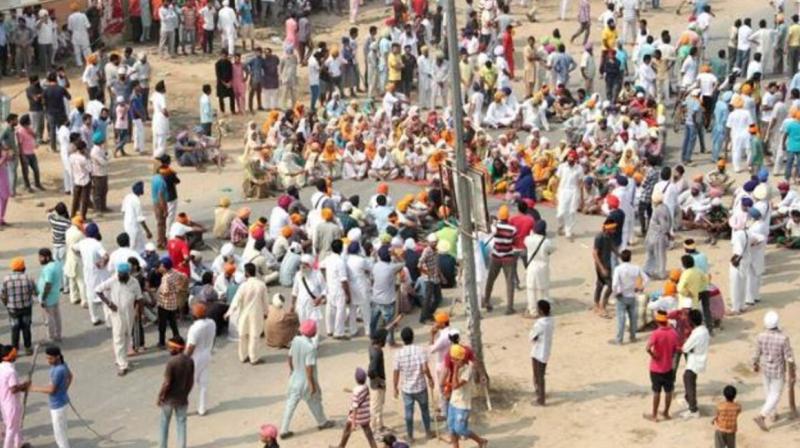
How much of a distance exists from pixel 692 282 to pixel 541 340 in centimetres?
281

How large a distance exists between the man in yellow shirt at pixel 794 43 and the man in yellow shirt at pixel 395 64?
8.13 metres

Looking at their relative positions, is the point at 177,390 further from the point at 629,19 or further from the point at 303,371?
the point at 629,19

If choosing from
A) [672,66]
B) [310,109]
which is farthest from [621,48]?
[310,109]

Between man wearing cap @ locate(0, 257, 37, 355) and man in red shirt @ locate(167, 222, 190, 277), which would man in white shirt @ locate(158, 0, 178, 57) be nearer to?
man in red shirt @ locate(167, 222, 190, 277)

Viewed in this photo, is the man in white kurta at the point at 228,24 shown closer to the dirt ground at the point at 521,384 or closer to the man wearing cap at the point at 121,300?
the dirt ground at the point at 521,384

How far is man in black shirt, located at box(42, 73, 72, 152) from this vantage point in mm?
26750

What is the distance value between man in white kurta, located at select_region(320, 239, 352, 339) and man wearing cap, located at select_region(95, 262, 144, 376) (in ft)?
8.16

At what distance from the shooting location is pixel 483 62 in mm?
29484

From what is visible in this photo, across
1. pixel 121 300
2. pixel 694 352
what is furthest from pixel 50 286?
pixel 694 352

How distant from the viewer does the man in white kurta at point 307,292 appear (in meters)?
19.1

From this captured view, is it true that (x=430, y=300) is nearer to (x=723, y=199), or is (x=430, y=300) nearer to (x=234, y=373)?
(x=234, y=373)

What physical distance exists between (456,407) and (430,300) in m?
4.03

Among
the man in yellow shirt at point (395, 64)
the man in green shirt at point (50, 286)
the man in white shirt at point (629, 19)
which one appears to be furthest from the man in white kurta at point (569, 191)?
the man in white shirt at point (629, 19)

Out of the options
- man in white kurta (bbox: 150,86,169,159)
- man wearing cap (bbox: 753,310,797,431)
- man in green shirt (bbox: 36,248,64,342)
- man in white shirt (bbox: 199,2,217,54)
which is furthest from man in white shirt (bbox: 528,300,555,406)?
man in white shirt (bbox: 199,2,217,54)
